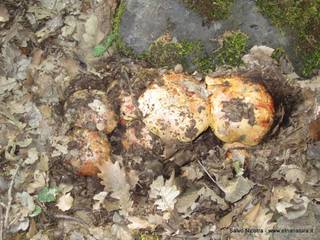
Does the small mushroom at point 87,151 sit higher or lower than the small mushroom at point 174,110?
lower

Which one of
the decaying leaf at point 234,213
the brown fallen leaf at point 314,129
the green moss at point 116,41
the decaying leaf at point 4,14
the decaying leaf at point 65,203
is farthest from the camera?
the decaying leaf at point 4,14

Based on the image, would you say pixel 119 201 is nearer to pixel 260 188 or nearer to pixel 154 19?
pixel 260 188

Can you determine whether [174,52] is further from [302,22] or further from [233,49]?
[302,22]

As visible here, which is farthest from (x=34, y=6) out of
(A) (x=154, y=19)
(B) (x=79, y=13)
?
(A) (x=154, y=19)

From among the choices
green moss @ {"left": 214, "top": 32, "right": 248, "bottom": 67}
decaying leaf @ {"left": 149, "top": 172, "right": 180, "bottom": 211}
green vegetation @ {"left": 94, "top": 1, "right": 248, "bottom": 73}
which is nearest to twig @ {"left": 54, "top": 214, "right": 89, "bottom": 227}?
decaying leaf @ {"left": 149, "top": 172, "right": 180, "bottom": 211}

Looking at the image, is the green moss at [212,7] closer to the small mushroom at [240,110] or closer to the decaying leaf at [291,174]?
the small mushroom at [240,110]

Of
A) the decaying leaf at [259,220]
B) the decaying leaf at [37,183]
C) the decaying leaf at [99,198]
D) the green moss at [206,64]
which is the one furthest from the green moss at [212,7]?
the decaying leaf at [37,183]
